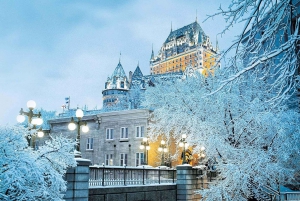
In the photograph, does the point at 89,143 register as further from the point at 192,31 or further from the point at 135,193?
the point at 192,31

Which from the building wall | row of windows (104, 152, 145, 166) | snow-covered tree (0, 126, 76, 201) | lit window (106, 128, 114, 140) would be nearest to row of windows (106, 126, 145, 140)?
lit window (106, 128, 114, 140)

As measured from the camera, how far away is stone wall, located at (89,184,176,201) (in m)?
16.5

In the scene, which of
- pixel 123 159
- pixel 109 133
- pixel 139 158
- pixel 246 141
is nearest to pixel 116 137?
pixel 109 133

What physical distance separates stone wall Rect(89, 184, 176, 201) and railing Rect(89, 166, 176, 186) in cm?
40

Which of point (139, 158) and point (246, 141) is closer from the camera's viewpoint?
point (246, 141)

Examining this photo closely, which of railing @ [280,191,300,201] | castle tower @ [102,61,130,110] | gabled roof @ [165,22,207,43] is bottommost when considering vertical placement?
railing @ [280,191,300,201]

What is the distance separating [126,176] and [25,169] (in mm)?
10638

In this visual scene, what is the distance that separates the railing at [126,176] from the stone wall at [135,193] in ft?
1.30

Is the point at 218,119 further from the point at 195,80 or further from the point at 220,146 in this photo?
the point at 195,80

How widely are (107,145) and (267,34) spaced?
36386 mm

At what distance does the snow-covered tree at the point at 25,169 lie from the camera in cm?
850

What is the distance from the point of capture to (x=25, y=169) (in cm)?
883

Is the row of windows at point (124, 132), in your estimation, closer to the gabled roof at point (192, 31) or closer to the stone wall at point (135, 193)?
the stone wall at point (135, 193)

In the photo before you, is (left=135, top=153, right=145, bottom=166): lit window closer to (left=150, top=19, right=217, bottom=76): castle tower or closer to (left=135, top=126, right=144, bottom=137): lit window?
(left=135, top=126, right=144, bottom=137): lit window
